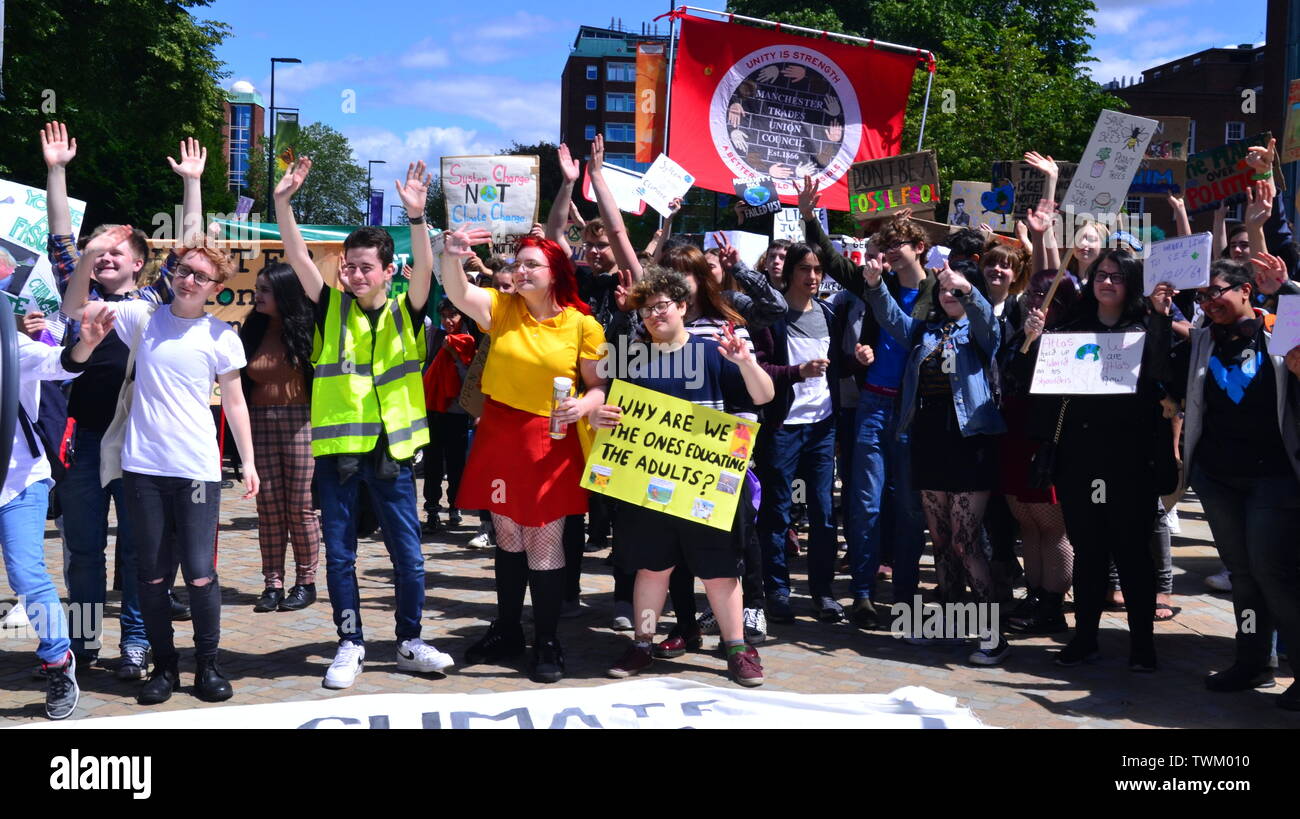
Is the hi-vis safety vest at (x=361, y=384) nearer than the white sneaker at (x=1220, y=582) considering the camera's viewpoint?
Yes

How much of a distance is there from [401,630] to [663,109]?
8013 millimetres

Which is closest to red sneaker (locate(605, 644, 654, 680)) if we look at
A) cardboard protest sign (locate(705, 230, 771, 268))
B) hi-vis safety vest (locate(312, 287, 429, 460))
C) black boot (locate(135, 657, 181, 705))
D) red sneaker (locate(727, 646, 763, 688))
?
red sneaker (locate(727, 646, 763, 688))

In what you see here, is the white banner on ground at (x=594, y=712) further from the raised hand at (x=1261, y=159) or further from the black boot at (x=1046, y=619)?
the raised hand at (x=1261, y=159)

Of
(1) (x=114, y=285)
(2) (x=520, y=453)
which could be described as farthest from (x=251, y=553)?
(2) (x=520, y=453)

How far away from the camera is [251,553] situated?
31.3 feet

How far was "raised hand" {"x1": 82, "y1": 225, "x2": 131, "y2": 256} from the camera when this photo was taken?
19.9 feet

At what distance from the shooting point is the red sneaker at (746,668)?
20.2 feet

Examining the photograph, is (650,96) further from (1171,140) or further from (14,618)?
(14,618)

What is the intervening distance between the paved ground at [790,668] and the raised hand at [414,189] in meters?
2.24

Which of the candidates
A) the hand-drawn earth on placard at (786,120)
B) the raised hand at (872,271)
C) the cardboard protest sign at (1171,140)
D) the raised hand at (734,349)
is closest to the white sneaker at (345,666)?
the raised hand at (734,349)

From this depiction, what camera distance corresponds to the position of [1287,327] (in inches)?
219

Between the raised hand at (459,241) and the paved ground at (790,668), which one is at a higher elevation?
the raised hand at (459,241)

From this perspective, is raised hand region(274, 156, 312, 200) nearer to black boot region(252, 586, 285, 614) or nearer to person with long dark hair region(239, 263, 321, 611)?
person with long dark hair region(239, 263, 321, 611)

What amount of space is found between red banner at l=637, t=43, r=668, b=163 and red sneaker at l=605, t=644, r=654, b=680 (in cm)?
753
